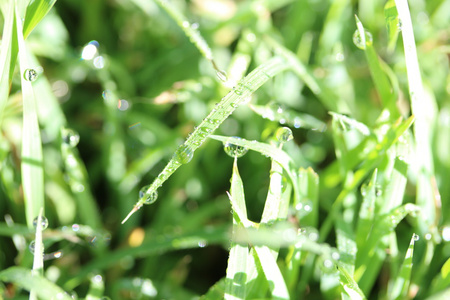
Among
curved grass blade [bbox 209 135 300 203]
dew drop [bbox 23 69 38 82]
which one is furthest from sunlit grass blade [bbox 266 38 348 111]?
dew drop [bbox 23 69 38 82]

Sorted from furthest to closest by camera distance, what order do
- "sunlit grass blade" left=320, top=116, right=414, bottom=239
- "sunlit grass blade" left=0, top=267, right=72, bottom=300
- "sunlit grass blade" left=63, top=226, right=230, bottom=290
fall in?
"sunlit grass blade" left=63, top=226, right=230, bottom=290, "sunlit grass blade" left=320, top=116, right=414, bottom=239, "sunlit grass blade" left=0, top=267, right=72, bottom=300

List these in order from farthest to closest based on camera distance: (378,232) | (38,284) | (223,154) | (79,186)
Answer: (223,154) → (79,186) → (378,232) → (38,284)

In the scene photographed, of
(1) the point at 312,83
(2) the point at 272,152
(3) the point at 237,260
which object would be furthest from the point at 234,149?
(1) the point at 312,83

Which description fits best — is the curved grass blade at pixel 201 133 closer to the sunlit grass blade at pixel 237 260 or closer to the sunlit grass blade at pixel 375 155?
the sunlit grass blade at pixel 237 260

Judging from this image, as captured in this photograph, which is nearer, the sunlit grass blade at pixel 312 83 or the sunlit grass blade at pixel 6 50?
the sunlit grass blade at pixel 6 50

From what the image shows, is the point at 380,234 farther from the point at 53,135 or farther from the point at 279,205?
the point at 53,135

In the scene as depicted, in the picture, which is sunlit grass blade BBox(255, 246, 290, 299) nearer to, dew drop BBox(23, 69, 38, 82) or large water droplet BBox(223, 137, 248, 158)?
large water droplet BBox(223, 137, 248, 158)

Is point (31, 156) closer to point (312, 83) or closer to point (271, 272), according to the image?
point (271, 272)

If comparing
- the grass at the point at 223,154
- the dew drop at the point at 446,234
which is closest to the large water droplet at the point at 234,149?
the grass at the point at 223,154
